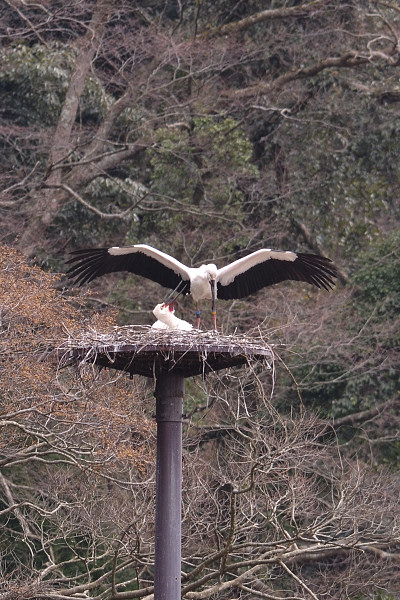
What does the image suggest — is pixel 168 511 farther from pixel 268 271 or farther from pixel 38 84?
pixel 38 84

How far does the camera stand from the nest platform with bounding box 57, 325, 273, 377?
7027 millimetres

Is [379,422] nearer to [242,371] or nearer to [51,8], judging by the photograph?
[242,371]

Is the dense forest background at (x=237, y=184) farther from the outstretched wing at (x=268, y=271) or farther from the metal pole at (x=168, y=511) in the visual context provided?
the metal pole at (x=168, y=511)

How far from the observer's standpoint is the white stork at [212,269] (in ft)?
31.4

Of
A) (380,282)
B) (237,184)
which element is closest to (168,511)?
(380,282)

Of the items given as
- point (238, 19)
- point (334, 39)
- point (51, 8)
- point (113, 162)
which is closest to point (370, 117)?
point (334, 39)

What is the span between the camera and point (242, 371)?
14.1 m

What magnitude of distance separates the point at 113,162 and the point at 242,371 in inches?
213

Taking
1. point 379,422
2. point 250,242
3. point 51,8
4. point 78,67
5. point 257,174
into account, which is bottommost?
point 379,422

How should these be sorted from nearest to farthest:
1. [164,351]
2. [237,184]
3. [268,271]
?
[164,351]
[268,271]
[237,184]

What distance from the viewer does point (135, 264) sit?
10.0m

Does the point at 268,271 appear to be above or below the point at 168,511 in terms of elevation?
above

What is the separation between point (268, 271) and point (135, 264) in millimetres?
1270

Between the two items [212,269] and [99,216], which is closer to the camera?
[212,269]
